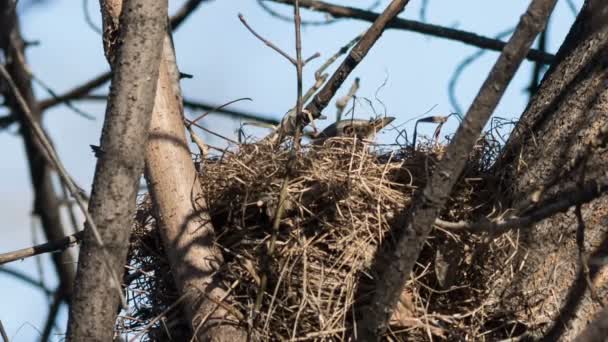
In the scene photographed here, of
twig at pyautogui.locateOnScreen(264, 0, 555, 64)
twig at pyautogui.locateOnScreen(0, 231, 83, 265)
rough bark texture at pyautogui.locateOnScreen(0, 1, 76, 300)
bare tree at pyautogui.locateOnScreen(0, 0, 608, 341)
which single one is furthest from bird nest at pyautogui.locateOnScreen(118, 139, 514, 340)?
rough bark texture at pyautogui.locateOnScreen(0, 1, 76, 300)

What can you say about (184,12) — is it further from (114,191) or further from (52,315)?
(114,191)

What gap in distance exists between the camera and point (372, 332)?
7.64 ft

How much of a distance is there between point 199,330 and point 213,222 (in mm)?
382

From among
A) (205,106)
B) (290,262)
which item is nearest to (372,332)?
(290,262)

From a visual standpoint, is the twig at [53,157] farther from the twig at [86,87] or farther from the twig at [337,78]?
the twig at [86,87]

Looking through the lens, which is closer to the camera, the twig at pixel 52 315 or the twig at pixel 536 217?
the twig at pixel 536 217

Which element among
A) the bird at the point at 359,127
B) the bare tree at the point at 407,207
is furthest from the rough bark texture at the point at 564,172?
the bird at the point at 359,127

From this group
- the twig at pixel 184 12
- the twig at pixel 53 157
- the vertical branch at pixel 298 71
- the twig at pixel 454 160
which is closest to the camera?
the twig at pixel 53 157

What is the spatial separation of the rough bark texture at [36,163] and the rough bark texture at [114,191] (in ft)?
6.87

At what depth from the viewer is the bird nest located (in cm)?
257

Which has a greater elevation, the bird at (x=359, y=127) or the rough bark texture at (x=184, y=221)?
the bird at (x=359, y=127)

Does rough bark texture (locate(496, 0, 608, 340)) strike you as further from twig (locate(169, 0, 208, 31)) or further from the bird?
twig (locate(169, 0, 208, 31))

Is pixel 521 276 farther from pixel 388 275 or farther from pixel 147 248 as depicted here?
pixel 147 248

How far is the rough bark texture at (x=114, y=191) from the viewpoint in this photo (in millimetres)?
2383
